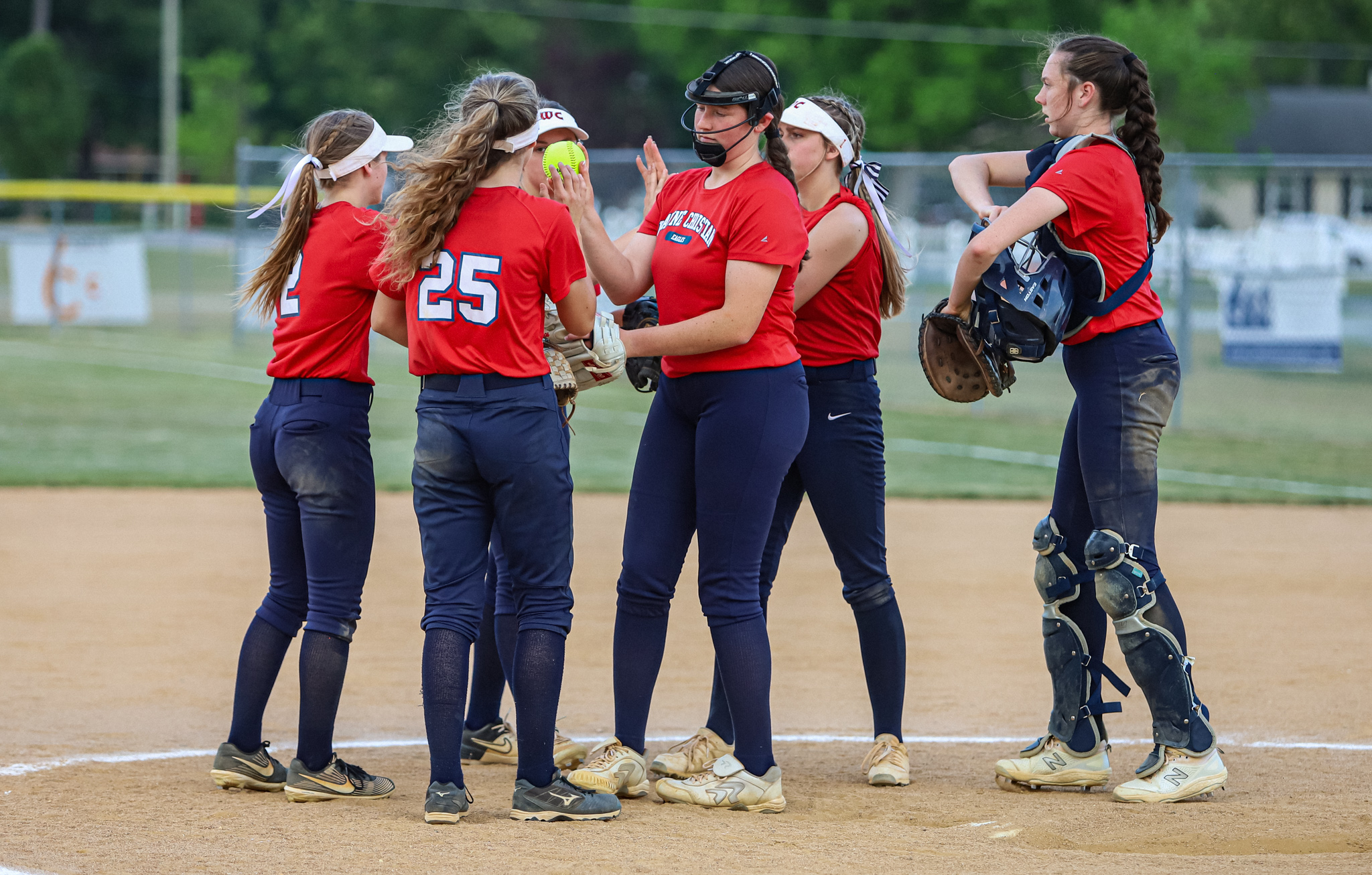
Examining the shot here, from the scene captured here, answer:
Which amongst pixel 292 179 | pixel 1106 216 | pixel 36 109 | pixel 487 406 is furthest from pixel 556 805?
pixel 36 109

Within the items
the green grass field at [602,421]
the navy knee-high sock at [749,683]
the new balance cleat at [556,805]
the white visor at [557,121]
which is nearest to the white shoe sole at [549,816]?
the new balance cleat at [556,805]

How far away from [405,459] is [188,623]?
230 inches

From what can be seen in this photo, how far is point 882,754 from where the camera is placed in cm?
460

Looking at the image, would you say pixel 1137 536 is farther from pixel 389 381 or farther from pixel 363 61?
pixel 363 61

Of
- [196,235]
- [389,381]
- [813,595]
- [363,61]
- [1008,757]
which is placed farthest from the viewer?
[363,61]

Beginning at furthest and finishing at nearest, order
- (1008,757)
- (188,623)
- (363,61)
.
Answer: (363,61), (188,623), (1008,757)

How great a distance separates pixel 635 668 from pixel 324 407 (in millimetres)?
1206

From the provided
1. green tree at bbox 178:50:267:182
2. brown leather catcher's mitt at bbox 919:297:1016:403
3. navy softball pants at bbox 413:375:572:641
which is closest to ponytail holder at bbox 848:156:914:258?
brown leather catcher's mitt at bbox 919:297:1016:403

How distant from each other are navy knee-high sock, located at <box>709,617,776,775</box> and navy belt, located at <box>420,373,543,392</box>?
3.08ft

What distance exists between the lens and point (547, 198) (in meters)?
4.02

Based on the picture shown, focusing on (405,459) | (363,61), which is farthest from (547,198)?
(363,61)

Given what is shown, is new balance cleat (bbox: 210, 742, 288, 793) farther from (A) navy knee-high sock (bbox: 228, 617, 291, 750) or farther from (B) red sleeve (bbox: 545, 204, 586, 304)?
(B) red sleeve (bbox: 545, 204, 586, 304)

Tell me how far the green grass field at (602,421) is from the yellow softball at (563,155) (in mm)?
6673

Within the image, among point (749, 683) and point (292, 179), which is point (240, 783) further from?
point (292, 179)
